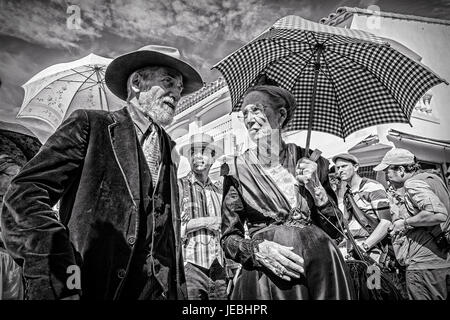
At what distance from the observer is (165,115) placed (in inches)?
82.0

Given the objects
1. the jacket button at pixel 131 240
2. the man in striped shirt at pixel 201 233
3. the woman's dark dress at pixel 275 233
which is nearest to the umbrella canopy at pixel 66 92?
the man in striped shirt at pixel 201 233

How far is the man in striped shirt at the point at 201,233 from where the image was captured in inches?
129

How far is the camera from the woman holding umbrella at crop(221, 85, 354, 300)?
183cm

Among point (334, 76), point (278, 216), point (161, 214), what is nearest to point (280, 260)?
point (278, 216)

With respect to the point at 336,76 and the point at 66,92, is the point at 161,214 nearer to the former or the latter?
the point at 336,76

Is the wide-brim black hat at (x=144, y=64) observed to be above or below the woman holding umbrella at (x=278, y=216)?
above

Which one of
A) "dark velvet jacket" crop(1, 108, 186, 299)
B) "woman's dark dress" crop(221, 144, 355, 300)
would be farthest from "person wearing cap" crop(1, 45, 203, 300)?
"woman's dark dress" crop(221, 144, 355, 300)

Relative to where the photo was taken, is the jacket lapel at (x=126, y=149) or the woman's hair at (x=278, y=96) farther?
the woman's hair at (x=278, y=96)

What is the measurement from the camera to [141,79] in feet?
7.14

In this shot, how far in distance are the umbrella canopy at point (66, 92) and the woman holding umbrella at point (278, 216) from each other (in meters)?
1.43

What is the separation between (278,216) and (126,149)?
91 cm

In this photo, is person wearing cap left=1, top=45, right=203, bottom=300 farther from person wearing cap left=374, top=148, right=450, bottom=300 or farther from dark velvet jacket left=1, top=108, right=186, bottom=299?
person wearing cap left=374, top=148, right=450, bottom=300

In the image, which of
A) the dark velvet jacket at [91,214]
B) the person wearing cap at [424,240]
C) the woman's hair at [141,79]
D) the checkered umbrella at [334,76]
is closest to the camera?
the dark velvet jacket at [91,214]

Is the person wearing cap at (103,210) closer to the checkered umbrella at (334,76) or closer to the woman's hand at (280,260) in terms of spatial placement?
the woman's hand at (280,260)
